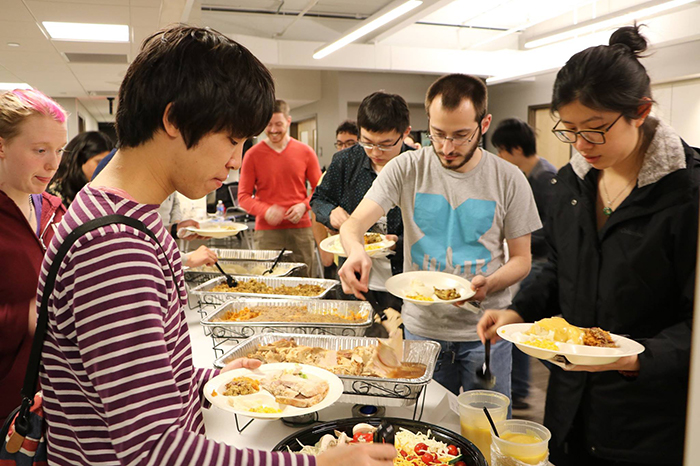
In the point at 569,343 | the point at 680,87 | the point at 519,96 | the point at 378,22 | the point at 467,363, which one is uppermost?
the point at 378,22

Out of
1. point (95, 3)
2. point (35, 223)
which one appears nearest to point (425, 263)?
point (35, 223)

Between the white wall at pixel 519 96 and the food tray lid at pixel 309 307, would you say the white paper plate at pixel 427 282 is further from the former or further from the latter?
the white wall at pixel 519 96

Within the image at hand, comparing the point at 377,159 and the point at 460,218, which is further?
the point at 377,159

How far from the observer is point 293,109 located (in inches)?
516

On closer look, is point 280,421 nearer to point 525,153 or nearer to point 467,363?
point 467,363

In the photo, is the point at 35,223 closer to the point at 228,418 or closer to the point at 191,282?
the point at 228,418

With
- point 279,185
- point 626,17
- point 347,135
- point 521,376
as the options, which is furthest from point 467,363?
point 626,17

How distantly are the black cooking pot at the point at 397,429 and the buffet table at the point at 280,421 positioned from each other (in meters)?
0.17

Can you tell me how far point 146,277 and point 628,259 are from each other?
1202 millimetres

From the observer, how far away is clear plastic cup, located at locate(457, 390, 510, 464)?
1291 millimetres

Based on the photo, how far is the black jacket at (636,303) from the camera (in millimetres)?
1321

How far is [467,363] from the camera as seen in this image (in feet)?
6.57

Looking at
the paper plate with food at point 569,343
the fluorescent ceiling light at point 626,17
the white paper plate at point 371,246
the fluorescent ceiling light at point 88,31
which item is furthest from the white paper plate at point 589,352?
the fluorescent ceiling light at point 88,31

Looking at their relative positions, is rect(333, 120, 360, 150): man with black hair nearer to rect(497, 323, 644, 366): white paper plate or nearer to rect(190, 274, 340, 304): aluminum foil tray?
rect(190, 274, 340, 304): aluminum foil tray
